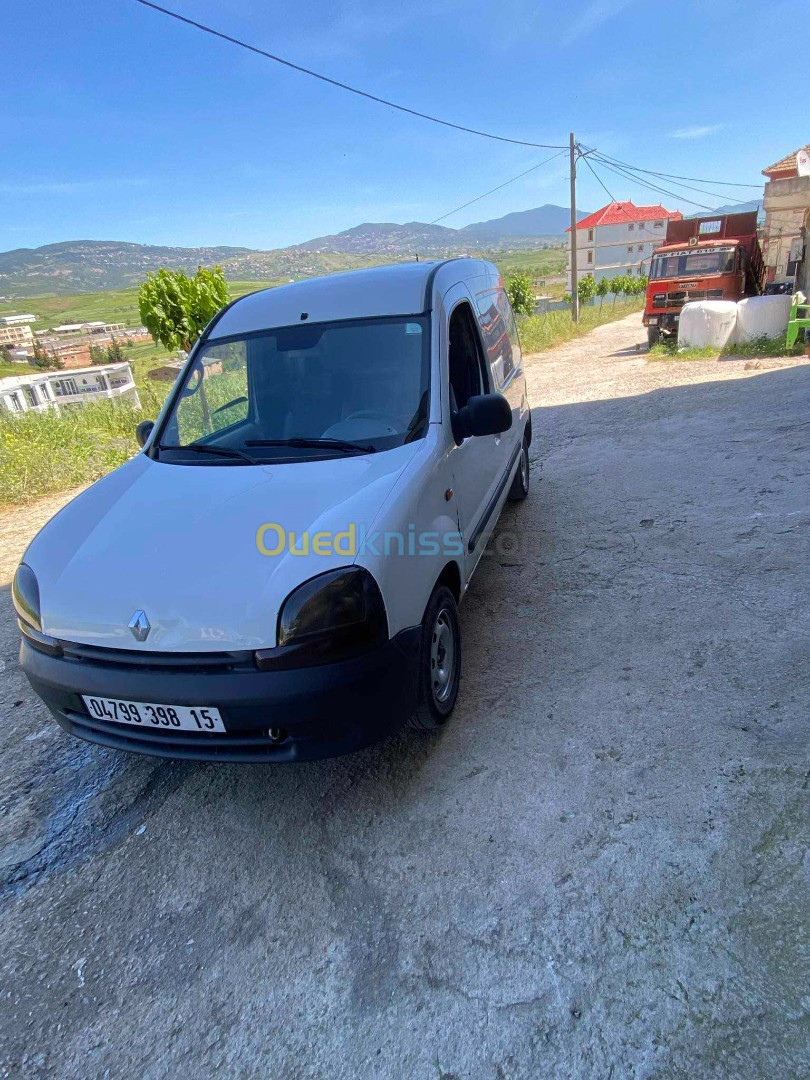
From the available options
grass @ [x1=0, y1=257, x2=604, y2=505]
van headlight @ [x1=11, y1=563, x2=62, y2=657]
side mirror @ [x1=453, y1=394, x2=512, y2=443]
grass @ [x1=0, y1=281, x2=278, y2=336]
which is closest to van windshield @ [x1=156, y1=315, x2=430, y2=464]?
side mirror @ [x1=453, y1=394, x2=512, y2=443]

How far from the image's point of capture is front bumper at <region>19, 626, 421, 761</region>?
6.44ft

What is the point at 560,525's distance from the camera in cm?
492

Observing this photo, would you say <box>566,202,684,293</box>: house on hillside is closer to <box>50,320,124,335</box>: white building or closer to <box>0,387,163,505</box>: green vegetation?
Answer: <box>50,320,124,335</box>: white building

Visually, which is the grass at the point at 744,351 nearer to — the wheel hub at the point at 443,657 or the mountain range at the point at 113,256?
the wheel hub at the point at 443,657

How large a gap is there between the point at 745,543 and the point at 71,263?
192 m

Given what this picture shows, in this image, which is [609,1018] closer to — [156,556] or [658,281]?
[156,556]

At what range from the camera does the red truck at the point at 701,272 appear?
1441cm

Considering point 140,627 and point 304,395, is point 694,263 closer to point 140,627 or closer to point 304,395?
point 304,395

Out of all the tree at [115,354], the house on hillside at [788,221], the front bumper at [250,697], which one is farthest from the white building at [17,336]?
the front bumper at [250,697]

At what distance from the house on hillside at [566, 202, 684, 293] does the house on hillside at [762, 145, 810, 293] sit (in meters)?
86.8

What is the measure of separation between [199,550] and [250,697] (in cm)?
58

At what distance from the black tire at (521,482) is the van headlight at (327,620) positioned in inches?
130

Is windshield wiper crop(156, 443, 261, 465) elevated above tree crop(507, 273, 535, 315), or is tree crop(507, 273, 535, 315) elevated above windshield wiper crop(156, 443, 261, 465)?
tree crop(507, 273, 535, 315)

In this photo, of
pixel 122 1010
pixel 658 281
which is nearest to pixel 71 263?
pixel 658 281
